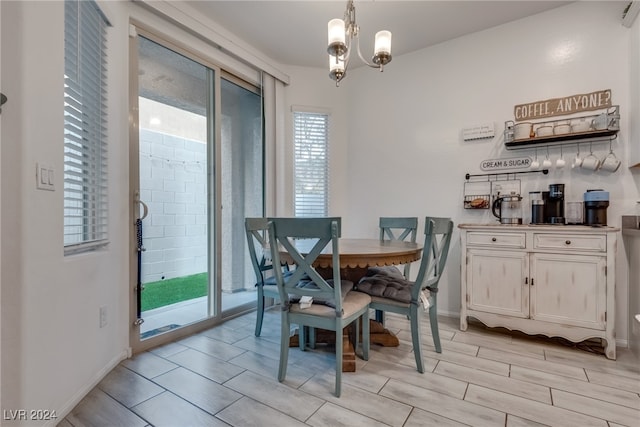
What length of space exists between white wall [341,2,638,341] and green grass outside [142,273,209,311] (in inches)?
71.7

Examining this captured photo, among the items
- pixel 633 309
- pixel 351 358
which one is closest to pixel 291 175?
pixel 351 358

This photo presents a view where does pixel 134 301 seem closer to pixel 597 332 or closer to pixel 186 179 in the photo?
pixel 186 179

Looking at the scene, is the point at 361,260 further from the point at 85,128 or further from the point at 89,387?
the point at 85,128

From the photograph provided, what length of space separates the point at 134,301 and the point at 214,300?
0.74 meters

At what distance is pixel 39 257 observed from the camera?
1.35m

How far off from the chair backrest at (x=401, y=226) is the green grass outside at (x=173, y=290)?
183 cm

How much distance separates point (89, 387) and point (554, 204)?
354cm

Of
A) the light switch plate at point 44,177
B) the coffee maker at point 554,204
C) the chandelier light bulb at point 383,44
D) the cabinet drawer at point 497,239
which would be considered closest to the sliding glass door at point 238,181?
the light switch plate at point 44,177

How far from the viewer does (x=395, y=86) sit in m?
3.34

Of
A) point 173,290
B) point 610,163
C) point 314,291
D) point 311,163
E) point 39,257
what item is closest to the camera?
point 39,257

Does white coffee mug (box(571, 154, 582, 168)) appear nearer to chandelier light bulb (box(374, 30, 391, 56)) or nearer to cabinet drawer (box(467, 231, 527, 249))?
cabinet drawer (box(467, 231, 527, 249))

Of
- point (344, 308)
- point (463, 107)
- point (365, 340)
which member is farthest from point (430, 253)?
point (463, 107)

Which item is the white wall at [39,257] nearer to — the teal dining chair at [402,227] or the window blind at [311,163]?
the window blind at [311,163]

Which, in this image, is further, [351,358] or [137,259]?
[137,259]
